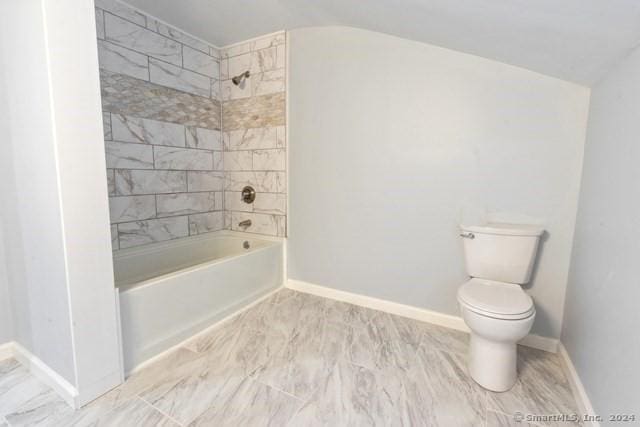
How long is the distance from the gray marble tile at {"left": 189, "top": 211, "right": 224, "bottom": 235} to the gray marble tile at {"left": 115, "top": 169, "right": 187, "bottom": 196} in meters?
0.30

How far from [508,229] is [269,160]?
1915mm

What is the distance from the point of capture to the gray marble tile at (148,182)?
2.17 m

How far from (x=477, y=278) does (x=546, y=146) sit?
2.83ft

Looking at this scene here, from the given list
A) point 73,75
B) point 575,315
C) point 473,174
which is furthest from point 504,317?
point 73,75

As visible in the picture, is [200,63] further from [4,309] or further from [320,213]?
[4,309]

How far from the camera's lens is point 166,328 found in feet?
5.50

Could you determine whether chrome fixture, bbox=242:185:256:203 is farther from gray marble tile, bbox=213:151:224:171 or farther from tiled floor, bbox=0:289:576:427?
tiled floor, bbox=0:289:576:427

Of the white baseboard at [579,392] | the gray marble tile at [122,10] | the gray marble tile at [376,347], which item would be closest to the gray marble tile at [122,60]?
the gray marble tile at [122,10]

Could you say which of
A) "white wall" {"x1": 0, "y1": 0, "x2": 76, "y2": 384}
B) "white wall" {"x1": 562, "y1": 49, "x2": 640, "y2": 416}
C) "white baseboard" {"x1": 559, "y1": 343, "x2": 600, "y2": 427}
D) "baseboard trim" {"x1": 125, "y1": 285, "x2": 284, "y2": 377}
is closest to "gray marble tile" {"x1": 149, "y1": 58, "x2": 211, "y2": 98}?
"white wall" {"x1": 0, "y1": 0, "x2": 76, "y2": 384}

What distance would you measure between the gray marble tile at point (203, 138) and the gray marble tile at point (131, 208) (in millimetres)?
621

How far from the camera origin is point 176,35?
2.42m

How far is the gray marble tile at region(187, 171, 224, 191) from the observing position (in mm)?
2633

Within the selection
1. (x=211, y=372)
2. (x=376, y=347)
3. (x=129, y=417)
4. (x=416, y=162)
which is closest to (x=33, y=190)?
(x=129, y=417)

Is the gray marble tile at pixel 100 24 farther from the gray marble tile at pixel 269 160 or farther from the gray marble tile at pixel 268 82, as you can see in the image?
the gray marble tile at pixel 269 160
